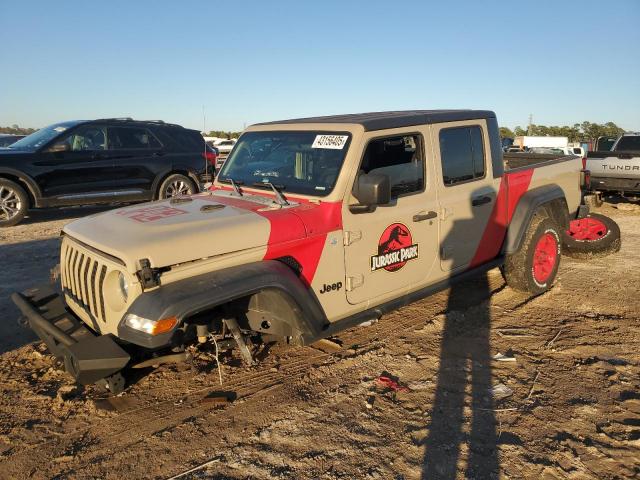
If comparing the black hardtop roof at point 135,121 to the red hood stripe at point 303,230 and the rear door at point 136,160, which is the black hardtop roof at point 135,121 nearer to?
the rear door at point 136,160

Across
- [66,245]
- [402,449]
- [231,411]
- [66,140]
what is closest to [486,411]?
[402,449]

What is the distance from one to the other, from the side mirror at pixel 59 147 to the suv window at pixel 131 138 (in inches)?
30.7

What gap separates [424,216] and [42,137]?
8.03 meters

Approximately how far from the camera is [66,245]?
353 centimetres

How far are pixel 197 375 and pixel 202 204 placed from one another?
1.24m

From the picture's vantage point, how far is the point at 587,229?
6.89 metres

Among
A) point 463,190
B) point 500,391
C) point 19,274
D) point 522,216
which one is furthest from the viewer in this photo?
point 19,274

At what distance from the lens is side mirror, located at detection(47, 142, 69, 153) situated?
892cm

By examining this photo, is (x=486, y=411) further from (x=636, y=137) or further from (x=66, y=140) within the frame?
(x=636, y=137)

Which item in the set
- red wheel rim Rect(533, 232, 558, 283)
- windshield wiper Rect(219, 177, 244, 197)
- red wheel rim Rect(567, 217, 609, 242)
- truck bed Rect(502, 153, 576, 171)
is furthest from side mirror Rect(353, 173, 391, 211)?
red wheel rim Rect(567, 217, 609, 242)

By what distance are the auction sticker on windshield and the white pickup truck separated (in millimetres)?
8965

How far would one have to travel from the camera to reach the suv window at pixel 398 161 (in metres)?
3.72

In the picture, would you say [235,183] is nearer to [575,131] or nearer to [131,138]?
[131,138]

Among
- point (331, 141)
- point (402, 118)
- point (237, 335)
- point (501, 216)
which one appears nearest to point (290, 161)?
point (331, 141)
